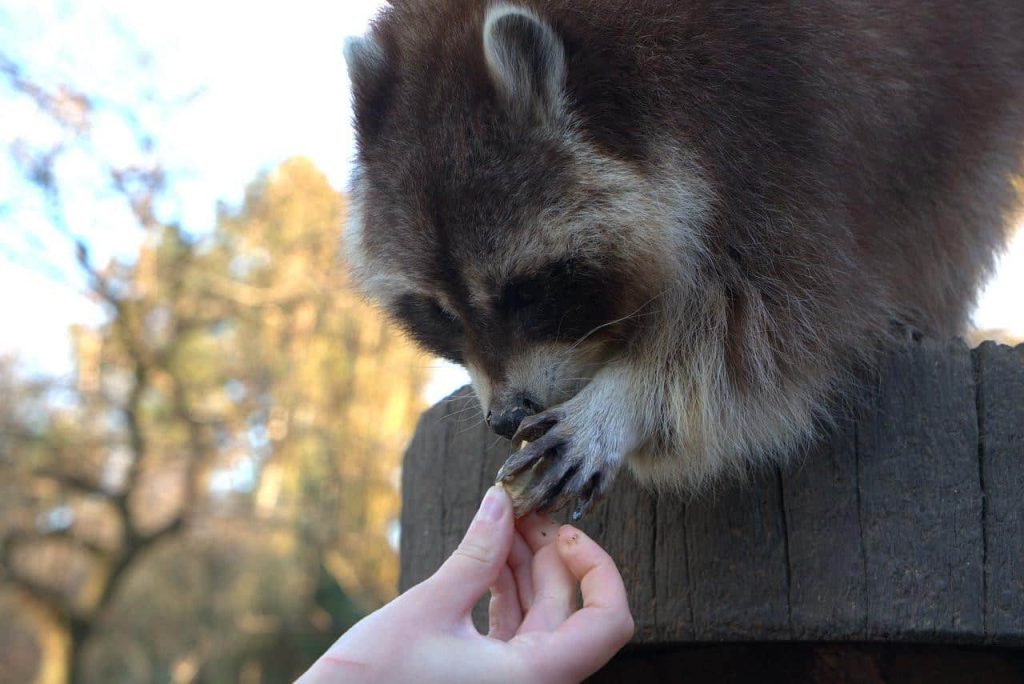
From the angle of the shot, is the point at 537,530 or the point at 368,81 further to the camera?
the point at 368,81

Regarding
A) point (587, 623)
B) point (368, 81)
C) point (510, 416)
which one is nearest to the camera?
point (587, 623)

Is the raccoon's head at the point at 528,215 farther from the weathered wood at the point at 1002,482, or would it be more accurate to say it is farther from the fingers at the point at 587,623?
the weathered wood at the point at 1002,482

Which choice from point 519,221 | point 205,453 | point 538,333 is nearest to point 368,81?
point 519,221

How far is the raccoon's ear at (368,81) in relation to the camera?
2.82m

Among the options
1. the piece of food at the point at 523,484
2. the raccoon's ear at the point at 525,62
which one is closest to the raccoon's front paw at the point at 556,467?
the piece of food at the point at 523,484

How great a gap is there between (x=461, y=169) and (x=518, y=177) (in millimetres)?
142

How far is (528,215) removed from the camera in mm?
2402

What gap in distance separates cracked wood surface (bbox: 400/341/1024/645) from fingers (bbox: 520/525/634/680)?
1.24ft

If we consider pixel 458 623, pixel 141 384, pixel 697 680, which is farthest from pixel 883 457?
pixel 141 384

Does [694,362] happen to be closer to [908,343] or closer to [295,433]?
[908,343]

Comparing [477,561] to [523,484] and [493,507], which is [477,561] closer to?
[493,507]

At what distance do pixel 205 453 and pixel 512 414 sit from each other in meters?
14.9

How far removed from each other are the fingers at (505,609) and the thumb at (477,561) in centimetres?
7

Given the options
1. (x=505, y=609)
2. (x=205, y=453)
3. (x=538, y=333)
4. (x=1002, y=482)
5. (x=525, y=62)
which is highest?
(x=525, y=62)
